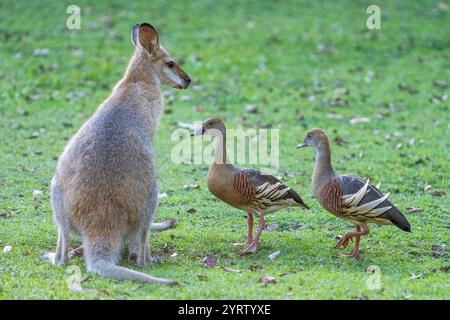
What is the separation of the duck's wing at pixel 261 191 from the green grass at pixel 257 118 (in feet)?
1.33

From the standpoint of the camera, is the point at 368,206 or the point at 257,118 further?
the point at 257,118

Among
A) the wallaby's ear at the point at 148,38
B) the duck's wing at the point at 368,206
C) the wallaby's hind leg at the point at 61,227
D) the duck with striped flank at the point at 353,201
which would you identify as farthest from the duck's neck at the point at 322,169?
the wallaby's hind leg at the point at 61,227

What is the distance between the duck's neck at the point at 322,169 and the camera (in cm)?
696

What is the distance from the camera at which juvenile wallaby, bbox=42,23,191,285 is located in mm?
6098

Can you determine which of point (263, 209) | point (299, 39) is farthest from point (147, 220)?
point (299, 39)

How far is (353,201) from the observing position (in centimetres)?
661

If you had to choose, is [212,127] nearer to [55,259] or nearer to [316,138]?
[316,138]

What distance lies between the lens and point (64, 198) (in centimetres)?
626

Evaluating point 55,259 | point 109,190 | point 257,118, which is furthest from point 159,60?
point 257,118

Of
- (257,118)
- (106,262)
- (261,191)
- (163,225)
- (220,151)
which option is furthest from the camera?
(257,118)

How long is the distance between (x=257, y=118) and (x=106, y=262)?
6519 mm

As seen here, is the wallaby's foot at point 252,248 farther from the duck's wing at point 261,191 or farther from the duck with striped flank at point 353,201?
the duck with striped flank at point 353,201

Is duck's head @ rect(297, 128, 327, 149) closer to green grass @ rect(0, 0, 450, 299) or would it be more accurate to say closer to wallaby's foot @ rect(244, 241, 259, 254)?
green grass @ rect(0, 0, 450, 299)

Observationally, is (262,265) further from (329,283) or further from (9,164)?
(9,164)
